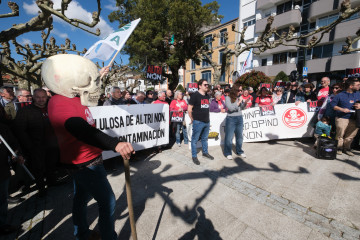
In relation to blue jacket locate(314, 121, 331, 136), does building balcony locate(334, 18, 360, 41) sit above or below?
above

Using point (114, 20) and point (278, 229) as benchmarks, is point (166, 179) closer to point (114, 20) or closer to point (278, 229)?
point (278, 229)

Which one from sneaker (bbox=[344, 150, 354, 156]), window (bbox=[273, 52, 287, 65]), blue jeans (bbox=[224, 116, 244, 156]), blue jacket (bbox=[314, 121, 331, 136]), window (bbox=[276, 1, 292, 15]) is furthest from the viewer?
window (bbox=[273, 52, 287, 65])

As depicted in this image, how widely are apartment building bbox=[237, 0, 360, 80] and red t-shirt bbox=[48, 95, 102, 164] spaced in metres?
19.8

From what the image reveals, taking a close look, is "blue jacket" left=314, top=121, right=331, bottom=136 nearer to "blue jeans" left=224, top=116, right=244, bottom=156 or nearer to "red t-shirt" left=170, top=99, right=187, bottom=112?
"blue jeans" left=224, top=116, right=244, bottom=156

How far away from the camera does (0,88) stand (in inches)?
154

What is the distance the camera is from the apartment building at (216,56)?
1149 inches

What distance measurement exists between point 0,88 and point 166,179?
14.8 feet

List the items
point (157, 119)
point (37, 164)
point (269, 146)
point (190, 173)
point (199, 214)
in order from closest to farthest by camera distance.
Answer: point (199, 214), point (37, 164), point (190, 173), point (157, 119), point (269, 146)

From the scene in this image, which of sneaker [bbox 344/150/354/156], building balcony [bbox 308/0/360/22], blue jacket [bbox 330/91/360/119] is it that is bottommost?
sneaker [bbox 344/150/354/156]

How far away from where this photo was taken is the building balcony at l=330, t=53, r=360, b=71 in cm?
1647

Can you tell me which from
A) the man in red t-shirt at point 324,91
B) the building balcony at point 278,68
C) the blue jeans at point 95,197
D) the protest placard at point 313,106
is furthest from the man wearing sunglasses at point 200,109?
the building balcony at point 278,68

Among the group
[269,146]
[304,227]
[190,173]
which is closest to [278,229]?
[304,227]

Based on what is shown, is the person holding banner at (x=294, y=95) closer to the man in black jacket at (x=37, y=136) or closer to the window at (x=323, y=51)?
the man in black jacket at (x=37, y=136)

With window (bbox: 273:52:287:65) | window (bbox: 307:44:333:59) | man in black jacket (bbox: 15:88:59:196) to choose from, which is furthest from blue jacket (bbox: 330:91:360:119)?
window (bbox: 273:52:287:65)
